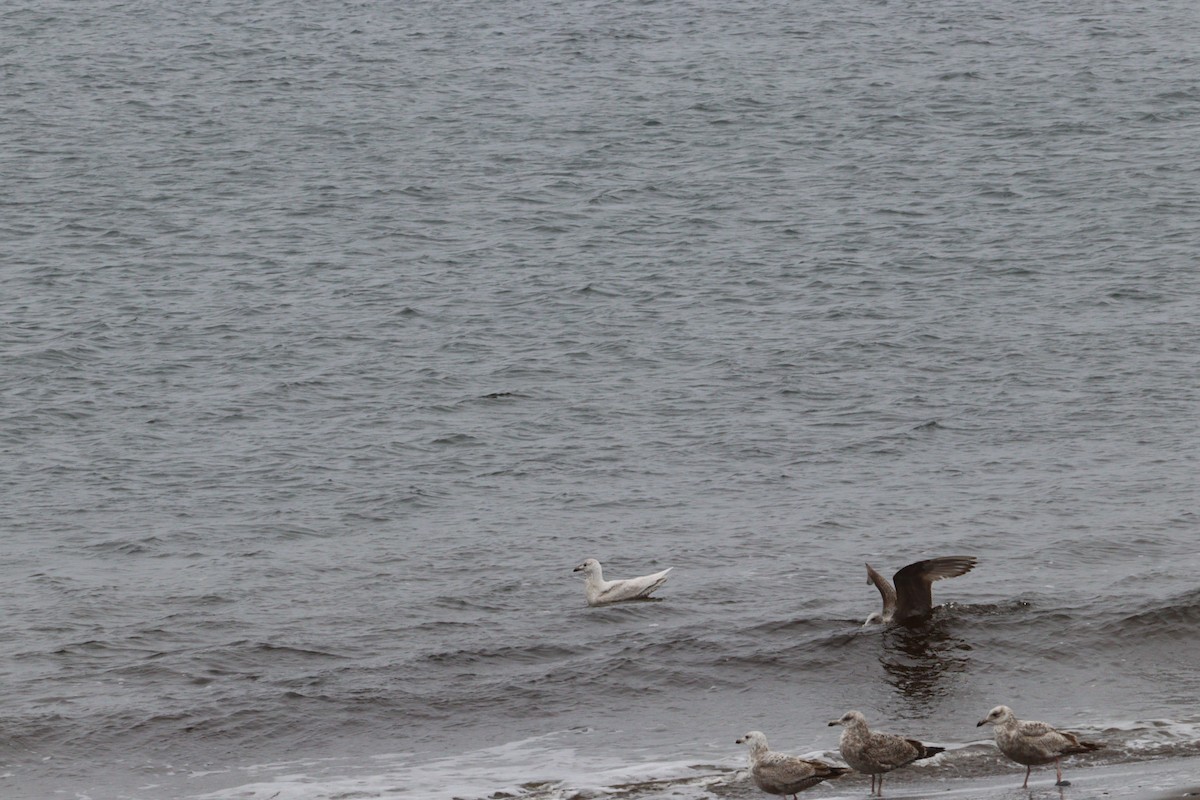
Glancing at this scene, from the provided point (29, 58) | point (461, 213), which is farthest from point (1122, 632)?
point (29, 58)

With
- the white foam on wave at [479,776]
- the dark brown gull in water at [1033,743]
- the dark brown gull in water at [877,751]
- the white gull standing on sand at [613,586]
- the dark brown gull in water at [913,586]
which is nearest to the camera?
the dark brown gull in water at [1033,743]

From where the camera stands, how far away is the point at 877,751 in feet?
43.8

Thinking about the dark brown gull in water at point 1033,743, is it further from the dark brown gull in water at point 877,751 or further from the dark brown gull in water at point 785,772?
the dark brown gull in water at point 785,772

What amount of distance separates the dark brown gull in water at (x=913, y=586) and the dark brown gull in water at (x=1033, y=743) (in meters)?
3.92

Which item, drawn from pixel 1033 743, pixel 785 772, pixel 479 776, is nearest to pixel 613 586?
pixel 479 776

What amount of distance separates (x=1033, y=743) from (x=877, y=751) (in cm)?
120

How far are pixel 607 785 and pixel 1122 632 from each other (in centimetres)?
631

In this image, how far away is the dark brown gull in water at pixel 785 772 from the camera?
1298cm

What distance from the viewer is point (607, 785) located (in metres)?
14.2

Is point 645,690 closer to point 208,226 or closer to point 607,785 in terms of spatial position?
point 607,785

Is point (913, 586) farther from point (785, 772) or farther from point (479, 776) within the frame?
point (479, 776)

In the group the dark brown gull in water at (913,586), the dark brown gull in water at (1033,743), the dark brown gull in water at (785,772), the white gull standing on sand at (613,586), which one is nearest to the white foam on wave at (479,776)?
the dark brown gull in water at (785,772)

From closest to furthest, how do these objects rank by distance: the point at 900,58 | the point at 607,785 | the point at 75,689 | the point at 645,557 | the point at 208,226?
the point at 607,785 < the point at 75,689 < the point at 645,557 < the point at 208,226 < the point at 900,58

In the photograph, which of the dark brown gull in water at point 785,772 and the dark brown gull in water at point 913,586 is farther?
the dark brown gull in water at point 913,586
